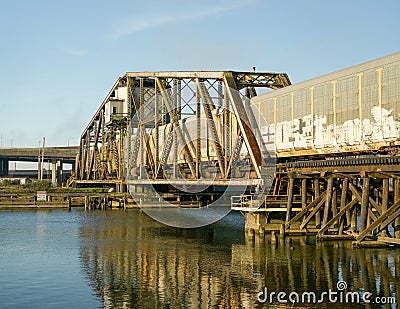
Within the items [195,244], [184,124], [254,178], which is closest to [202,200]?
[184,124]

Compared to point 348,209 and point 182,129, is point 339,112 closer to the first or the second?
point 348,209

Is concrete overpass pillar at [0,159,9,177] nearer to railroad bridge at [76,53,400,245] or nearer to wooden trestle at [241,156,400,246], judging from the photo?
railroad bridge at [76,53,400,245]

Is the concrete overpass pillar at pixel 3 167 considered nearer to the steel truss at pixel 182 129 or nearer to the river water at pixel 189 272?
the steel truss at pixel 182 129

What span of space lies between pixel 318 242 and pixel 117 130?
6287 cm

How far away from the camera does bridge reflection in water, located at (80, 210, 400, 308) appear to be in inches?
1061

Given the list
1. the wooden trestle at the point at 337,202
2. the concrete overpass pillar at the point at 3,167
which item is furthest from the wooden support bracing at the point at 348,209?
the concrete overpass pillar at the point at 3,167

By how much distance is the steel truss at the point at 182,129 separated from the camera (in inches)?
2235

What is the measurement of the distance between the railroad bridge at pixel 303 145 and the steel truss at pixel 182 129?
0.14 meters

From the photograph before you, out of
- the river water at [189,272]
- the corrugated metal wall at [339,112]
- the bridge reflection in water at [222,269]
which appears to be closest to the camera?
the river water at [189,272]

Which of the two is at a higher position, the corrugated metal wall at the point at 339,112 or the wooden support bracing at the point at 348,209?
the corrugated metal wall at the point at 339,112

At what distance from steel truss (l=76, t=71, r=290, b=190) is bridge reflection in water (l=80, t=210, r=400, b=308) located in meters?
10.8

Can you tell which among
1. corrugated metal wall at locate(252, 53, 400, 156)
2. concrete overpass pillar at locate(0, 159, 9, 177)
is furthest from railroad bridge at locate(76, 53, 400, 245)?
concrete overpass pillar at locate(0, 159, 9, 177)

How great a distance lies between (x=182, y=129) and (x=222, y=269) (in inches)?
1472

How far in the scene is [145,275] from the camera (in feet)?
105
